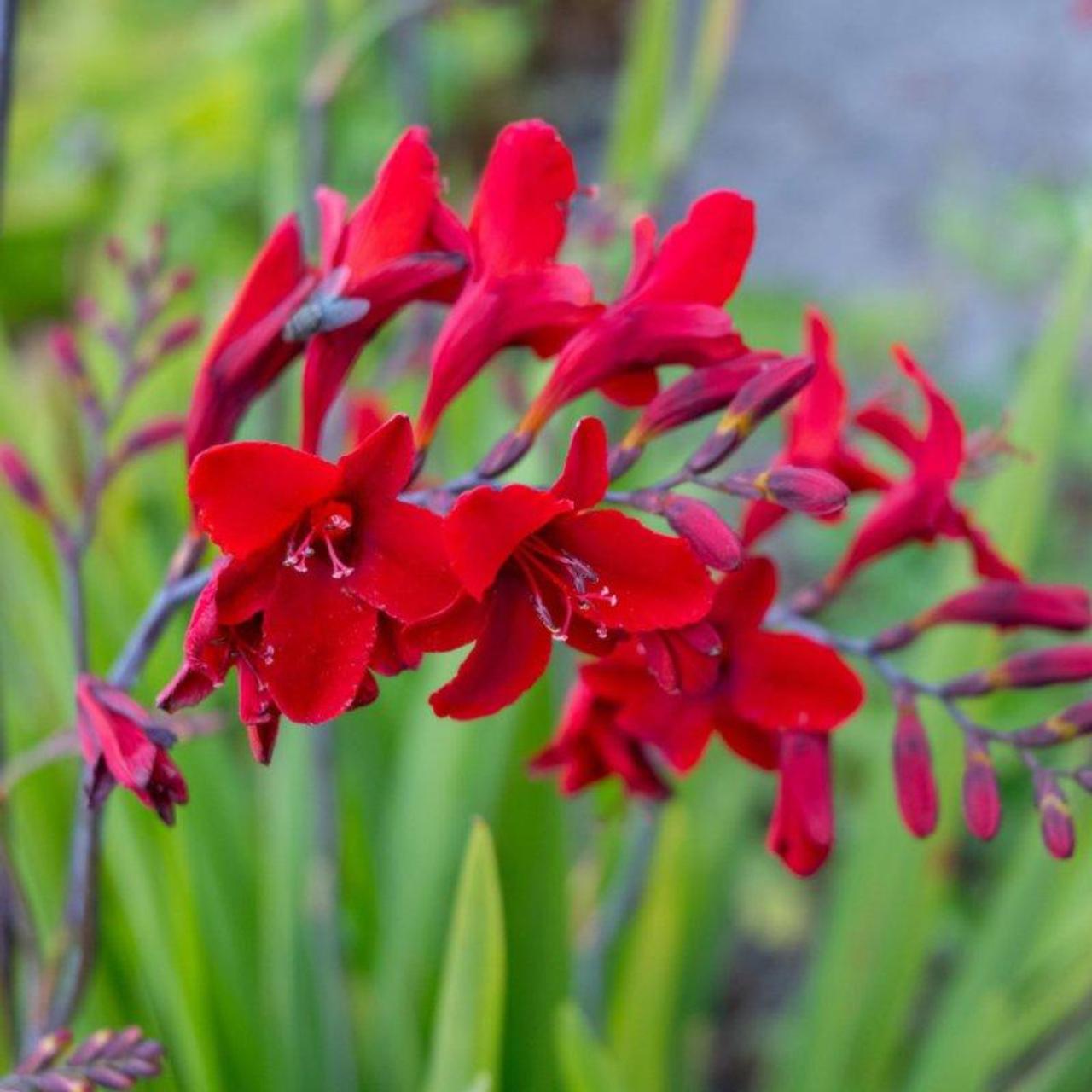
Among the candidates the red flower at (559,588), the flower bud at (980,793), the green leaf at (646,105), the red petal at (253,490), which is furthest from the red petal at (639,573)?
the green leaf at (646,105)

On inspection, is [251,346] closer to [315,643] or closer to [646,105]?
[315,643]

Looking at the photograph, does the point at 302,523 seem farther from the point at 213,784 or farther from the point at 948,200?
the point at 948,200

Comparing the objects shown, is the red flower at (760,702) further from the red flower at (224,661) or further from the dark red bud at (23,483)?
the dark red bud at (23,483)

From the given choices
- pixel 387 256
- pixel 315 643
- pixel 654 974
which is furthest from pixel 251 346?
pixel 654 974

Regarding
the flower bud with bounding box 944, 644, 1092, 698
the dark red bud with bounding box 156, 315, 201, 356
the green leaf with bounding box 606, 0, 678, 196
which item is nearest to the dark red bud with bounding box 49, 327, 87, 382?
the dark red bud with bounding box 156, 315, 201, 356

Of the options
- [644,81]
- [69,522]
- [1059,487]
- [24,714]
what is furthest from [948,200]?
[24,714]

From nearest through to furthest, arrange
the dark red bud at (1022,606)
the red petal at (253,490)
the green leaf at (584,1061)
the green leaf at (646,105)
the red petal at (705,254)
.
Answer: the red petal at (253,490)
the red petal at (705,254)
the dark red bud at (1022,606)
the green leaf at (584,1061)
the green leaf at (646,105)

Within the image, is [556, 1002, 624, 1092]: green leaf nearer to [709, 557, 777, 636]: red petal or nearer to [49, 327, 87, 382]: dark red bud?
[709, 557, 777, 636]: red petal
